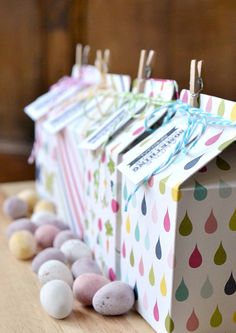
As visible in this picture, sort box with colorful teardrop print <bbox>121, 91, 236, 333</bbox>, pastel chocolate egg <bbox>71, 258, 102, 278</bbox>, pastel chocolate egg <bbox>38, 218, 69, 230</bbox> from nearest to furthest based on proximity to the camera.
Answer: box with colorful teardrop print <bbox>121, 91, 236, 333</bbox>, pastel chocolate egg <bbox>71, 258, 102, 278</bbox>, pastel chocolate egg <bbox>38, 218, 69, 230</bbox>

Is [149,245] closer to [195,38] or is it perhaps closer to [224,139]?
[224,139]

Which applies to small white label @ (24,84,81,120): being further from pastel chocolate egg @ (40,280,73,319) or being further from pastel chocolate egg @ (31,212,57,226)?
pastel chocolate egg @ (40,280,73,319)

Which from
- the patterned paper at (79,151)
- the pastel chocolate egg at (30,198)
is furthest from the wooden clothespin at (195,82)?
the pastel chocolate egg at (30,198)

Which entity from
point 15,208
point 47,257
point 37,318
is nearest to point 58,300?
point 37,318

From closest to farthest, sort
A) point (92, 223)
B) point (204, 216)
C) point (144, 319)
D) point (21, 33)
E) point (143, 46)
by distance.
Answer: point (204, 216) → point (144, 319) → point (92, 223) → point (143, 46) → point (21, 33)

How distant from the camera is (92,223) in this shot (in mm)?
1009

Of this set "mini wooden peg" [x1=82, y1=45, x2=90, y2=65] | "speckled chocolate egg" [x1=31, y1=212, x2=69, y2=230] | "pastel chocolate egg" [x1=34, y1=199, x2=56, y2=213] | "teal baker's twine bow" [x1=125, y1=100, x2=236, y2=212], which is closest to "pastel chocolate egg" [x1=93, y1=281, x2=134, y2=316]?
"teal baker's twine bow" [x1=125, y1=100, x2=236, y2=212]

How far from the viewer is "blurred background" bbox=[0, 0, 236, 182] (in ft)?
3.15

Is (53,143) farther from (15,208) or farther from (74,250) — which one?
(74,250)

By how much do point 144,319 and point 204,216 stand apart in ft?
0.68

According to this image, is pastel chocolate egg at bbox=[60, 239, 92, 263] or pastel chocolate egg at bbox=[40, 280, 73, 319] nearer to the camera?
pastel chocolate egg at bbox=[40, 280, 73, 319]

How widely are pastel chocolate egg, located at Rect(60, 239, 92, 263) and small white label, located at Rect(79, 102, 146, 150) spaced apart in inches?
7.2

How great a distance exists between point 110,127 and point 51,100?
40 cm

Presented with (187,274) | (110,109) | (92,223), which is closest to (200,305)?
(187,274)
